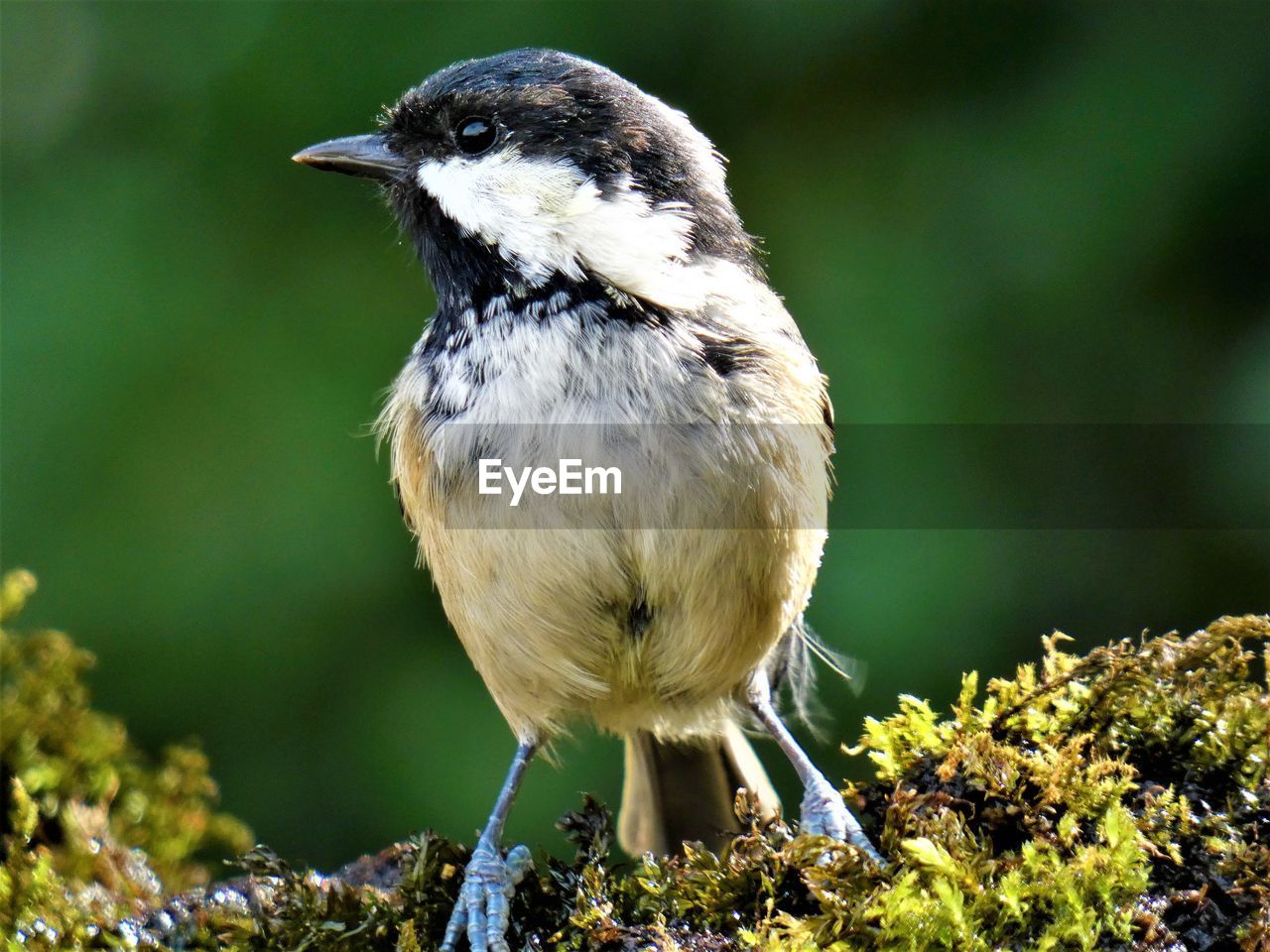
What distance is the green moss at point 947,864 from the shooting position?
4.52 ft

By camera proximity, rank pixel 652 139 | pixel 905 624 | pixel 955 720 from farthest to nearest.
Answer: pixel 905 624 < pixel 652 139 < pixel 955 720

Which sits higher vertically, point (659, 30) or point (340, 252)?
point (659, 30)

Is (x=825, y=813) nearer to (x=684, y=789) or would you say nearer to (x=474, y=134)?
(x=684, y=789)

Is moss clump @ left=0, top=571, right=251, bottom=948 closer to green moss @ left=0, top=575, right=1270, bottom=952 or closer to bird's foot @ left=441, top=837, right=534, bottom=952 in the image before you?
green moss @ left=0, top=575, right=1270, bottom=952

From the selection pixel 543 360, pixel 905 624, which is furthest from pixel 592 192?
pixel 905 624

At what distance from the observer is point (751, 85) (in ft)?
9.80

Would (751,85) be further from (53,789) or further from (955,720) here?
(53,789)

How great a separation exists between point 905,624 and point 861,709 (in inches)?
9.2

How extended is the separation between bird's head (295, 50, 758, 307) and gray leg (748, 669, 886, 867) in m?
0.81

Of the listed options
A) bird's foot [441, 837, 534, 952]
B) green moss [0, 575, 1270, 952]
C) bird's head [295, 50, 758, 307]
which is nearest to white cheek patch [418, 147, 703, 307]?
bird's head [295, 50, 758, 307]

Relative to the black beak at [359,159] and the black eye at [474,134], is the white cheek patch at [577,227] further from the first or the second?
the black beak at [359,159]

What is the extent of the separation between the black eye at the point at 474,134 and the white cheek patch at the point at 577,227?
0.04m

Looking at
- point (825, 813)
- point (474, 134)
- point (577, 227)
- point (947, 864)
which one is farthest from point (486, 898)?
point (474, 134)

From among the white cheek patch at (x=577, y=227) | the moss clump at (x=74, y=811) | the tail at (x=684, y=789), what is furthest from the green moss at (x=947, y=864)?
the white cheek patch at (x=577, y=227)
